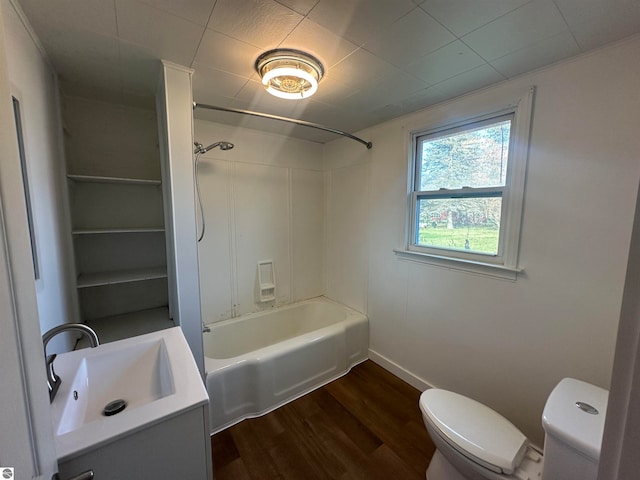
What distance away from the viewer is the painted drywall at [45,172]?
42.8 inches

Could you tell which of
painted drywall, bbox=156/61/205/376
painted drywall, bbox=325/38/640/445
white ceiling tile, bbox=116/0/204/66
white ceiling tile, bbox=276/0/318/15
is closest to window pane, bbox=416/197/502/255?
painted drywall, bbox=325/38/640/445

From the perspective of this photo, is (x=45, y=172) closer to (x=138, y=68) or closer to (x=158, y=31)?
(x=138, y=68)

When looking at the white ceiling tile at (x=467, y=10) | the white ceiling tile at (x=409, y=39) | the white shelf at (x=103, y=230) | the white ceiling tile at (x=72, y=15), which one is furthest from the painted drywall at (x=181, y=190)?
the white ceiling tile at (x=467, y=10)

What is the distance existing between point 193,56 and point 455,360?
255 cm

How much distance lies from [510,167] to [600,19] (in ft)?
2.27

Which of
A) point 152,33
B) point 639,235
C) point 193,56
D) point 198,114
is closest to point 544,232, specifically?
point 639,235

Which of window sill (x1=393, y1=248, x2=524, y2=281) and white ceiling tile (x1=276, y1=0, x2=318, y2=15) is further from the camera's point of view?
window sill (x1=393, y1=248, x2=524, y2=281)

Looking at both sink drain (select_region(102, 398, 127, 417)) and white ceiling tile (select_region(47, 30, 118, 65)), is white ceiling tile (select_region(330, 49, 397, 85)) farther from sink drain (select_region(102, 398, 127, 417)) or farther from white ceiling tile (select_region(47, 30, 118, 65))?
sink drain (select_region(102, 398, 127, 417))

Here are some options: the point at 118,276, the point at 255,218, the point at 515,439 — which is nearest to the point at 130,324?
the point at 118,276

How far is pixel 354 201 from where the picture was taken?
2.69 m

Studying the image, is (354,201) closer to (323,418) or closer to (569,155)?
(569,155)

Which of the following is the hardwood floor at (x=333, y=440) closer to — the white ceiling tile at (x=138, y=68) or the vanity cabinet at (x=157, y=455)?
the vanity cabinet at (x=157, y=455)

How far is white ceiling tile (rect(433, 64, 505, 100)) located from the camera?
1.48m

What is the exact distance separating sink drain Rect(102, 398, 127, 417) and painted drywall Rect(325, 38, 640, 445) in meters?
1.94
